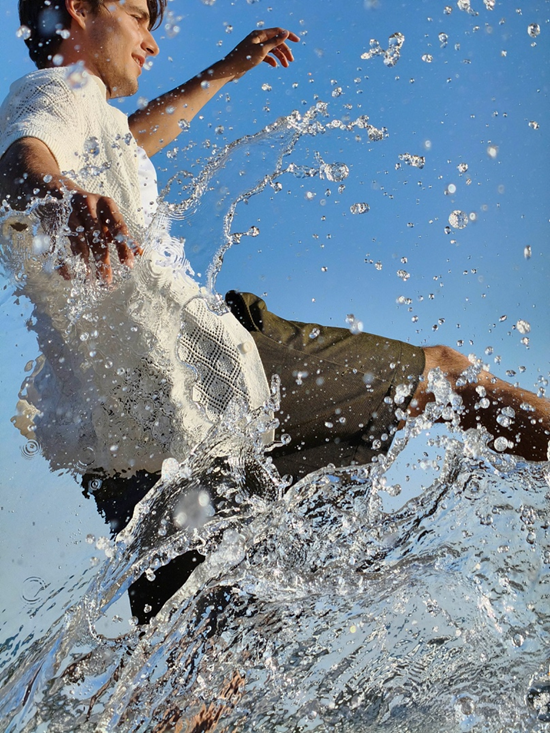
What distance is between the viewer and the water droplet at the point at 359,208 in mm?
1125

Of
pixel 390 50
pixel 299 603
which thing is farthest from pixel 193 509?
pixel 390 50

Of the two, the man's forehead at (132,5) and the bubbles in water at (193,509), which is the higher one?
the man's forehead at (132,5)

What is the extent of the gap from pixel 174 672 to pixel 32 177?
63 cm

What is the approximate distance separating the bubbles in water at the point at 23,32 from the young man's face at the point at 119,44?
124 millimetres

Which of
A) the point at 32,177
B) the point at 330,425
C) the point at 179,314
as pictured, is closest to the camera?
the point at 32,177

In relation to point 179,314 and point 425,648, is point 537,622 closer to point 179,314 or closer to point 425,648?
point 425,648

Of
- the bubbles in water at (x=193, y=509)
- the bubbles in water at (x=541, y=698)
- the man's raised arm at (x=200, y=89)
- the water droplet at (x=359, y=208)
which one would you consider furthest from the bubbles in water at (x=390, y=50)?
the bubbles in water at (x=541, y=698)

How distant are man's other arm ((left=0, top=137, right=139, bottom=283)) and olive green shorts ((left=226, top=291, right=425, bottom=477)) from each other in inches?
10.3

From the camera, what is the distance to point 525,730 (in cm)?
75

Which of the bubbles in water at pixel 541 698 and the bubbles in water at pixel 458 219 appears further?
the bubbles in water at pixel 458 219

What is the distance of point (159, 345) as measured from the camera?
83 cm

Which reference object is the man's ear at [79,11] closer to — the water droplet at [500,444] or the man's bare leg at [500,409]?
the man's bare leg at [500,409]

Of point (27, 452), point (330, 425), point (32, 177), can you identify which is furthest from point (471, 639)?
point (32, 177)

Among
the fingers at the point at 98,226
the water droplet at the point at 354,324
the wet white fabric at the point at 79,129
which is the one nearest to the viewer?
the fingers at the point at 98,226
